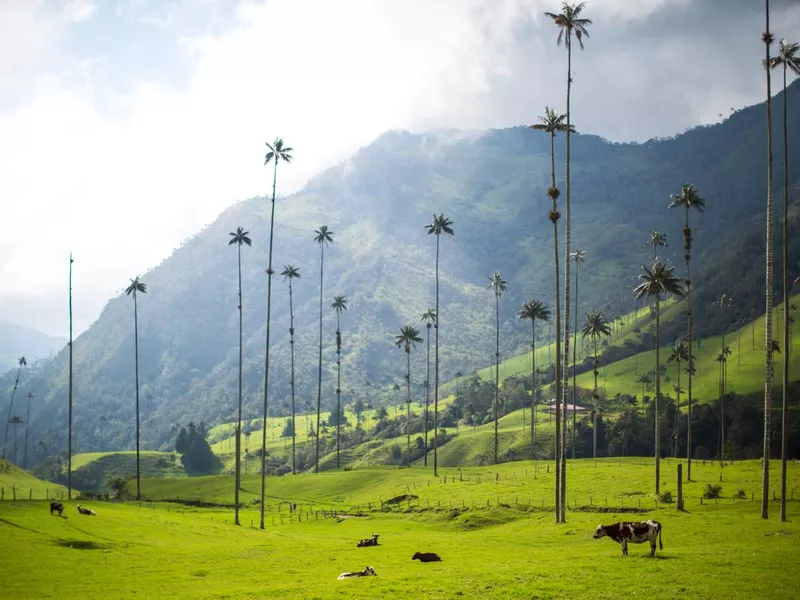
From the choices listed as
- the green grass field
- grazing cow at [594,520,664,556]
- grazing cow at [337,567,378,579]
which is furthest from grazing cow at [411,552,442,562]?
grazing cow at [594,520,664,556]

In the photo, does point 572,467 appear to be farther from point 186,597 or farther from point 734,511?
point 186,597

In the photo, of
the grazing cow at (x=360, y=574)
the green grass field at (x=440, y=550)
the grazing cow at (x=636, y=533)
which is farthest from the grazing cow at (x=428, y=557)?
the grazing cow at (x=636, y=533)

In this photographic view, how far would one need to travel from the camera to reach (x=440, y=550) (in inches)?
2012

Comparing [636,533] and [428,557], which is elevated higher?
[636,533]

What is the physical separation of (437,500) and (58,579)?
6177cm

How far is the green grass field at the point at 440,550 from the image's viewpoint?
104ft

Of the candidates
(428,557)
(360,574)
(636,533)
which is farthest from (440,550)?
(636,533)

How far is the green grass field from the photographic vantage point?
104 feet

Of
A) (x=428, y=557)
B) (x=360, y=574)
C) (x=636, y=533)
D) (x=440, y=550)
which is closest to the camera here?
(x=360, y=574)

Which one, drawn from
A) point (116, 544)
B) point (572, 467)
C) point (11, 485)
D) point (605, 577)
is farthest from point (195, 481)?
point (605, 577)

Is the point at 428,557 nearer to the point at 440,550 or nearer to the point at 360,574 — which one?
the point at 440,550

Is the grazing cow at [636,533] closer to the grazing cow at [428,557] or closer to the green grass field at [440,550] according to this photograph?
the green grass field at [440,550]

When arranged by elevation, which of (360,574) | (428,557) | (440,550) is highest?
(360,574)

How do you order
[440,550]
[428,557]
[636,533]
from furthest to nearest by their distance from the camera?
[440,550] < [428,557] < [636,533]
